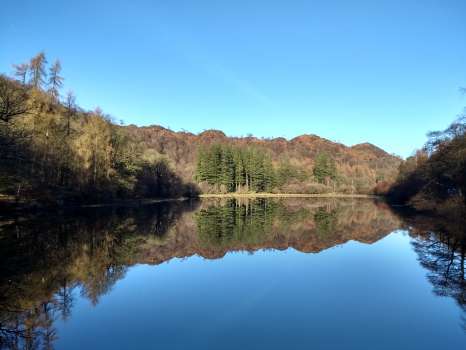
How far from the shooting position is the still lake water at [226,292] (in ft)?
26.0

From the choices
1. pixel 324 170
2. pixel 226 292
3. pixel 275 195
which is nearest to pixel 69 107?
pixel 226 292

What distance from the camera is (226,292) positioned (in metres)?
11.6

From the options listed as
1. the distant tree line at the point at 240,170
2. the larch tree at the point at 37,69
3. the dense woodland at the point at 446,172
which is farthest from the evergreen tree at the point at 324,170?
the larch tree at the point at 37,69

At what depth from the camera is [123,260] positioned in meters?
16.4

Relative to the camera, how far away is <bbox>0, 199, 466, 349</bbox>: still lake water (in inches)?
313

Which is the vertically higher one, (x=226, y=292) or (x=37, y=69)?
(x=37, y=69)

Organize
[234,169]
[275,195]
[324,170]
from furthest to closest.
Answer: [324,170]
[234,169]
[275,195]

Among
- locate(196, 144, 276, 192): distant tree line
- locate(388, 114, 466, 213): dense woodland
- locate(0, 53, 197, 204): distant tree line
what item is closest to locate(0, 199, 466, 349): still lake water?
locate(0, 53, 197, 204): distant tree line

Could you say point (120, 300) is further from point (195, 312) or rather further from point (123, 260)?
point (123, 260)

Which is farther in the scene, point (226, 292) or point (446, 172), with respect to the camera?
point (446, 172)

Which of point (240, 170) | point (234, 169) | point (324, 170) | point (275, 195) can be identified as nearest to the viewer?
point (275, 195)

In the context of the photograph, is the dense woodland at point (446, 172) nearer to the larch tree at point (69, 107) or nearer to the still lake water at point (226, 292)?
the still lake water at point (226, 292)

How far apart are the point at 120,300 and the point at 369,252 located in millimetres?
14524

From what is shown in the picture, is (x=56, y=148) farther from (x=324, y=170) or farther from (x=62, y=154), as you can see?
(x=324, y=170)
